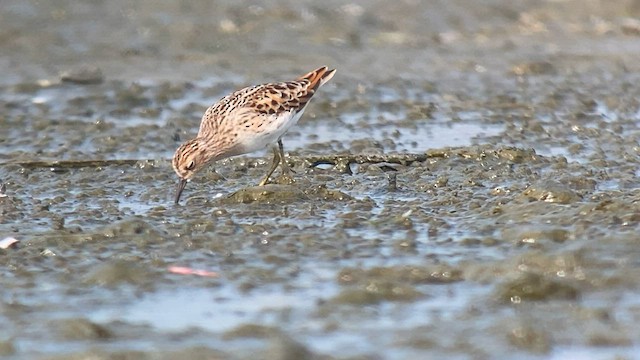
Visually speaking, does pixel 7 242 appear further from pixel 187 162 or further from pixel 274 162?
pixel 274 162

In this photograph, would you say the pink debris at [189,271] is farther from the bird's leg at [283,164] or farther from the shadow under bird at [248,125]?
the bird's leg at [283,164]

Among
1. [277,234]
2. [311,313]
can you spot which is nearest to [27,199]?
[277,234]

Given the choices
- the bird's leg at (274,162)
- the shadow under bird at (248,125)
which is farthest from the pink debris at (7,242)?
the bird's leg at (274,162)

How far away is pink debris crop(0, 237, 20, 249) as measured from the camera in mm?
8566

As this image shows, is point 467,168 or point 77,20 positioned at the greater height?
point 77,20

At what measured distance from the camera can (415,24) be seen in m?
16.3

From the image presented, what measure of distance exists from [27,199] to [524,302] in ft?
13.6

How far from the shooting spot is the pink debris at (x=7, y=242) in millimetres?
8566

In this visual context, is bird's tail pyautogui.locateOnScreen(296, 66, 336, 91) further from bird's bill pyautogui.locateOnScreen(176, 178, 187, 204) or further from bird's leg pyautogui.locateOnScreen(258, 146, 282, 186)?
bird's bill pyautogui.locateOnScreen(176, 178, 187, 204)

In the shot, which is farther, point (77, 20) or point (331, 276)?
point (77, 20)

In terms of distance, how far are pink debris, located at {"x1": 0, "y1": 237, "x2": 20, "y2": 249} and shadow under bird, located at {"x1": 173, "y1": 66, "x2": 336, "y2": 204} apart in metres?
1.69

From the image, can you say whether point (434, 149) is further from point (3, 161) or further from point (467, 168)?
point (3, 161)

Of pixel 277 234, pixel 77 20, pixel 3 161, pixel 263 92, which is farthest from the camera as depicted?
pixel 77 20

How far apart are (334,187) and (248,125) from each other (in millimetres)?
769
